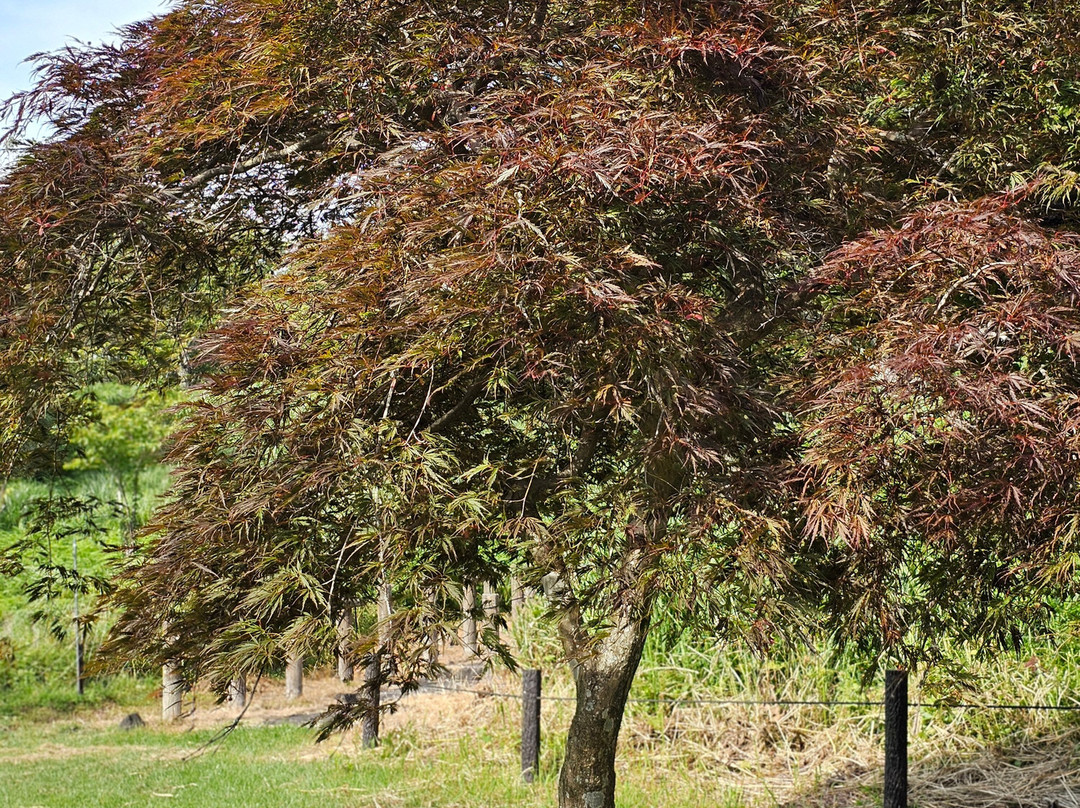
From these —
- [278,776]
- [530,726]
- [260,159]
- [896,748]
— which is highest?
[260,159]

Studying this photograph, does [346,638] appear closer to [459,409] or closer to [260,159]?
[459,409]

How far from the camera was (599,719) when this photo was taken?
14.4 ft

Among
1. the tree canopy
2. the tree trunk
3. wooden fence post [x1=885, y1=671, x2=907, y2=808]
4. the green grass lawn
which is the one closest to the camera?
the tree canopy

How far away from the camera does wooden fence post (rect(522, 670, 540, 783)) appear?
713cm

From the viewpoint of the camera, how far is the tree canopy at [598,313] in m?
2.92

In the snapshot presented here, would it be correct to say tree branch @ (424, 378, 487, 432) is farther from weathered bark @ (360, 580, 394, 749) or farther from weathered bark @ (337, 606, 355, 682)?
weathered bark @ (337, 606, 355, 682)

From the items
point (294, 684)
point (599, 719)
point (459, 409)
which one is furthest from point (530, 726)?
point (294, 684)

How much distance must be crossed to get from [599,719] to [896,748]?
2031mm

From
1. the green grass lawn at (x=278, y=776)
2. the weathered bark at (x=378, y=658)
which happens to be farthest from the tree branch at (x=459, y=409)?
the green grass lawn at (x=278, y=776)

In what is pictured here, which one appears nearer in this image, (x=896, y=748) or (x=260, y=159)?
(x=260, y=159)

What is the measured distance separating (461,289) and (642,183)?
58cm

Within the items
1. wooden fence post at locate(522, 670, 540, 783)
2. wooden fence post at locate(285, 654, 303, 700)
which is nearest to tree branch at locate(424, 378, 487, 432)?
wooden fence post at locate(522, 670, 540, 783)

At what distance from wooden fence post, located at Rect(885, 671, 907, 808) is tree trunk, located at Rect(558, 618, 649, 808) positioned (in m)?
1.88

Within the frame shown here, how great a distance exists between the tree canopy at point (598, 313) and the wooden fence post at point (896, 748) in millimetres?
2088
